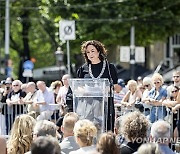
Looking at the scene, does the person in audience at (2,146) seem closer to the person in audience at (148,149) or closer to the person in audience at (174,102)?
the person in audience at (148,149)

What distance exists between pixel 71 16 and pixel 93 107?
23645 mm

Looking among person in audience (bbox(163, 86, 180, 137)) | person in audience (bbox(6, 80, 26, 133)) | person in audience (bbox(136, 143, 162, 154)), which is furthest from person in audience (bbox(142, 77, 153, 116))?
person in audience (bbox(136, 143, 162, 154))

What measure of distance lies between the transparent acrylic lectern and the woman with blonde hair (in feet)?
4.28

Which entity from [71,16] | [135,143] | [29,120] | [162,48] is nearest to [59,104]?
[29,120]

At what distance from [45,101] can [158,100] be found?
10.0 feet

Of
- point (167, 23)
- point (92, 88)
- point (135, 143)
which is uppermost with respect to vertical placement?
point (167, 23)

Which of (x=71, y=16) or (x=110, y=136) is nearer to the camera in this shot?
(x=110, y=136)

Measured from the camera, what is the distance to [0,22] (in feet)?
130

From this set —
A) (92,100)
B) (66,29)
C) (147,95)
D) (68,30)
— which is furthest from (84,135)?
(66,29)

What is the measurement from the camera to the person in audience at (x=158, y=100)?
42.2 ft

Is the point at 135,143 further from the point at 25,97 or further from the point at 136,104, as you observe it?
the point at 25,97

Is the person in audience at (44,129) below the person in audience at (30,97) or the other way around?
below

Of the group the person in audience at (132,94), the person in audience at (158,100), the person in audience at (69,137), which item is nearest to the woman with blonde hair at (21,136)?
the person in audience at (69,137)

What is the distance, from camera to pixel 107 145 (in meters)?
7.69
